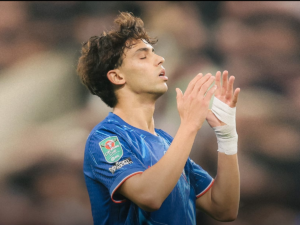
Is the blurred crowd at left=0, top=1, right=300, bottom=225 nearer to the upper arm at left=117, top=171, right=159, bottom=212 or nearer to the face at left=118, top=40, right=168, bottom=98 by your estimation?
the face at left=118, top=40, right=168, bottom=98

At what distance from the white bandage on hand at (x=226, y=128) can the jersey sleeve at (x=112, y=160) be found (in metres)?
0.46

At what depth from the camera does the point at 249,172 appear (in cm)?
252

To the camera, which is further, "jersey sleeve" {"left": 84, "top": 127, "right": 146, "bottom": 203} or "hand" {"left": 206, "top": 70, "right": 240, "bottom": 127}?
"hand" {"left": 206, "top": 70, "right": 240, "bottom": 127}

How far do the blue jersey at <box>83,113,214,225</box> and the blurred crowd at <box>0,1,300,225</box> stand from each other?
1.20 m

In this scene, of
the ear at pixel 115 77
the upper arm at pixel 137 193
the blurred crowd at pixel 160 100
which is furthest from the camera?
the blurred crowd at pixel 160 100

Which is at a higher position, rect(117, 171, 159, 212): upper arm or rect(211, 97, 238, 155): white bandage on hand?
rect(211, 97, 238, 155): white bandage on hand

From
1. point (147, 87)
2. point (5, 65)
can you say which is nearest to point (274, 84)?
point (147, 87)

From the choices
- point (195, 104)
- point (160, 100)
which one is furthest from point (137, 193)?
point (160, 100)

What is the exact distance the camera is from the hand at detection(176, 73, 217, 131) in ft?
3.76

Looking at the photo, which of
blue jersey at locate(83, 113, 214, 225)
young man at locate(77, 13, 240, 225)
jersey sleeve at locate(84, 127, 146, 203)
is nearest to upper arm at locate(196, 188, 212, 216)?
young man at locate(77, 13, 240, 225)

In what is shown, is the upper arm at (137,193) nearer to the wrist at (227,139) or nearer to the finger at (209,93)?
the finger at (209,93)

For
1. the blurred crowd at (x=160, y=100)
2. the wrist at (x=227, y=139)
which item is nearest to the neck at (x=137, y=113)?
the wrist at (x=227, y=139)

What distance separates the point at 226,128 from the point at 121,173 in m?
0.61

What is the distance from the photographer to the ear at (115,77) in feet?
5.05
